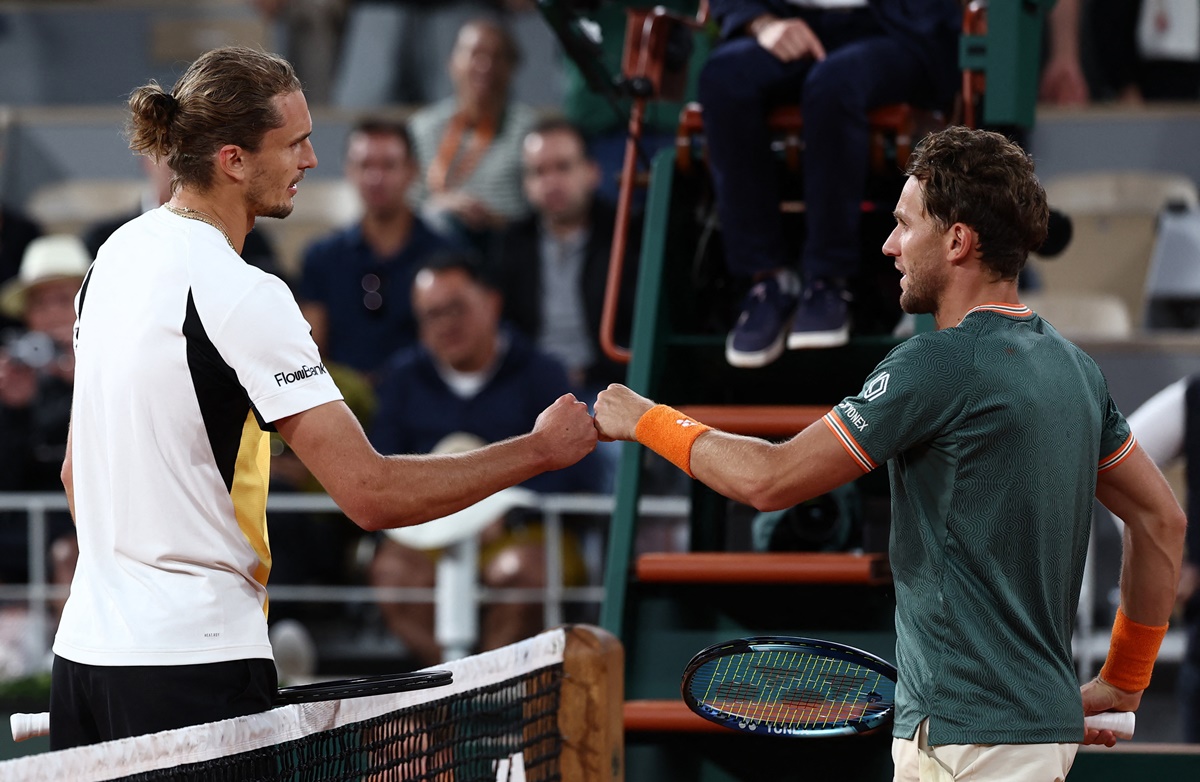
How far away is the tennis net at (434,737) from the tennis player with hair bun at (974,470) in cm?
59

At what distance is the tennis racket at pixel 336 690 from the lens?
2.13 meters

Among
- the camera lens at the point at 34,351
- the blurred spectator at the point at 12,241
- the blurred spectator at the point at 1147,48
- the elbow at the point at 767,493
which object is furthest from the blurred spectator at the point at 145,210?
the blurred spectator at the point at 1147,48

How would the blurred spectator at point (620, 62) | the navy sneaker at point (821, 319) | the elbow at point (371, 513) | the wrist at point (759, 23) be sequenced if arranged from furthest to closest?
the blurred spectator at point (620, 62) → the wrist at point (759, 23) → the navy sneaker at point (821, 319) → the elbow at point (371, 513)

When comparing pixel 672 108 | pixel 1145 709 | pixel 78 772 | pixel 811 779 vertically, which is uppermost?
pixel 672 108

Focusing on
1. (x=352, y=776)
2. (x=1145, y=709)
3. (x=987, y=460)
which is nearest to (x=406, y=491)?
(x=352, y=776)

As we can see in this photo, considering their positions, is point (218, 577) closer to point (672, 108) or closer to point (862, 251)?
point (862, 251)

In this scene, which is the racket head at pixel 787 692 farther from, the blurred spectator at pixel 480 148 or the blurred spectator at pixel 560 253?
the blurred spectator at pixel 480 148

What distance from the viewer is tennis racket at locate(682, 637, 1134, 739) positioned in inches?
91.0

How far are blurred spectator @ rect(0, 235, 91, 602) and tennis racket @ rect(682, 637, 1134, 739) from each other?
3.75 metres

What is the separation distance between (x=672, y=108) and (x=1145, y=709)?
2.61 m

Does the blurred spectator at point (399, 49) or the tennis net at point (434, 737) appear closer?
the tennis net at point (434, 737)

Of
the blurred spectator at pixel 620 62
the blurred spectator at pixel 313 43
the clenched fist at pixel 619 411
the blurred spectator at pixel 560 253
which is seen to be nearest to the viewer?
the clenched fist at pixel 619 411

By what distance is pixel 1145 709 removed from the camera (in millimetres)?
5199

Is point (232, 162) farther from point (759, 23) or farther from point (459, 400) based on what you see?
point (459, 400)
